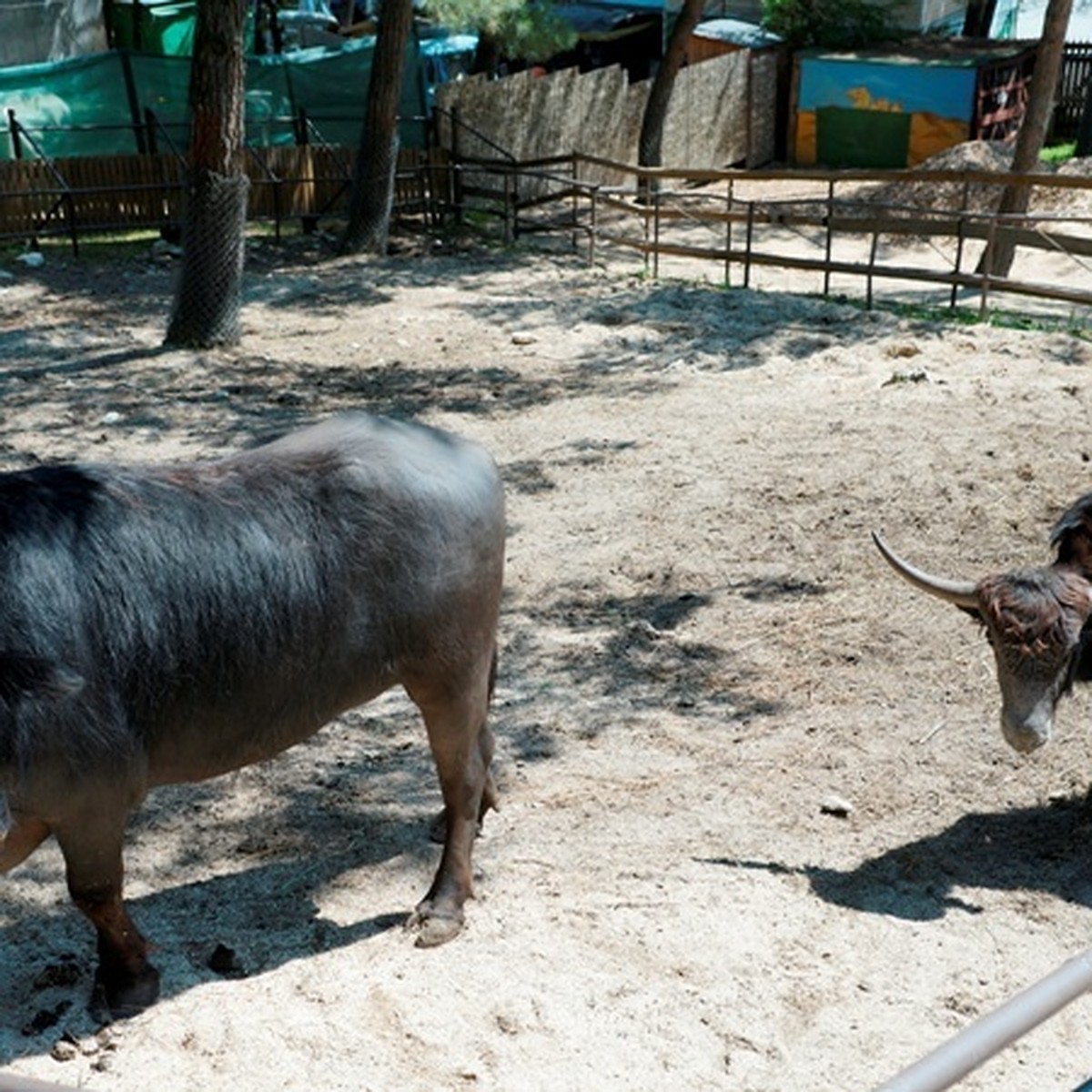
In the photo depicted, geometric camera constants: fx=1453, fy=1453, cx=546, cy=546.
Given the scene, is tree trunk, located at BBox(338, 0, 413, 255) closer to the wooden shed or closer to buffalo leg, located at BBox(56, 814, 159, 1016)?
the wooden shed

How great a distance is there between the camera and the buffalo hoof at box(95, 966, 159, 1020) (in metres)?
4.34

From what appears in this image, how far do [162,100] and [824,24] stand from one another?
48.9ft

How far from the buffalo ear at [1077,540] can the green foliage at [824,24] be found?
82.0 feet

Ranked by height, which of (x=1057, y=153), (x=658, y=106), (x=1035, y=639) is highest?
(x=1035, y=639)

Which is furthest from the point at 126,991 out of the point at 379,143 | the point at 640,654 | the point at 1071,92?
the point at 1071,92

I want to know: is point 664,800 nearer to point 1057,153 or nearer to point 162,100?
point 162,100

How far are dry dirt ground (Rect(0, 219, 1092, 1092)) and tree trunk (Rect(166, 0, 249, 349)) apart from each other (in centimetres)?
133


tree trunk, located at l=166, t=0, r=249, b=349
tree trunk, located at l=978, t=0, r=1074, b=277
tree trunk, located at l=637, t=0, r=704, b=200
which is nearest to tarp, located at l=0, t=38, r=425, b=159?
tree trunk, located at l=637, t=0, r=704, b=200

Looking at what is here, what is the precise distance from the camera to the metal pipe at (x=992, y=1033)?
1.84 meters

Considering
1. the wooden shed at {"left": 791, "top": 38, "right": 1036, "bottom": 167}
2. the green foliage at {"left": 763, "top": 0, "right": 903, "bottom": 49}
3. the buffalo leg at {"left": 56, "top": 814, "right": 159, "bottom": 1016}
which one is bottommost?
the wooden shed at {"left": 791, "top": 38, "right": 1036, "bottom": 167}

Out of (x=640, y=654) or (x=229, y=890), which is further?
(x=640, y=654)

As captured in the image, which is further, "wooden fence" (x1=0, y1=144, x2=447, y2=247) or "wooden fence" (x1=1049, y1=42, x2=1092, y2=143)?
"wooden fence" (x1=1049, y1=42, x2=1092, y2=143)

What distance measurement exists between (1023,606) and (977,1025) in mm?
3553

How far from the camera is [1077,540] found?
5.55 m
